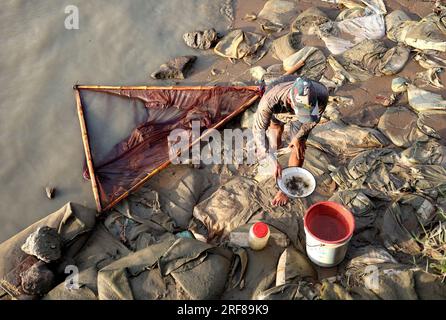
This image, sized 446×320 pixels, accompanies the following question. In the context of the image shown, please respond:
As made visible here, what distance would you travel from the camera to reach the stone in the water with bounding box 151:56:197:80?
5.14m

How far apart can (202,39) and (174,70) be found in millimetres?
660

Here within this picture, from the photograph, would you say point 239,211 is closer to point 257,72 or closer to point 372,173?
point 372,173

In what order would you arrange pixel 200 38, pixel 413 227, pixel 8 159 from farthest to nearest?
1. pixel 200 38
2. pixel 8 159
3. pixel 413 227

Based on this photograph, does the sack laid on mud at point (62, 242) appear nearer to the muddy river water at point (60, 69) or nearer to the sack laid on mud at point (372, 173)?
the muddy river water at point (60, 69)

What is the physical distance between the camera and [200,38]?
5.47 meters

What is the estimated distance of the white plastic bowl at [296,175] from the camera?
3.68 m

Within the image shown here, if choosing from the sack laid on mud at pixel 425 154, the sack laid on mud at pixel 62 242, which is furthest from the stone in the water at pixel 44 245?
the sack laid on mud at pixel 425 154

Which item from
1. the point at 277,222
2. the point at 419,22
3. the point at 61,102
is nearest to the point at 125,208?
the point at 277,222

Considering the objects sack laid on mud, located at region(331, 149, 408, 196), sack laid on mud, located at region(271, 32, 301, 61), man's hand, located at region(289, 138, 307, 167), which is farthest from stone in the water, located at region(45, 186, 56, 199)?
sack laid on mud, located at region(271, 32, 301, 61)

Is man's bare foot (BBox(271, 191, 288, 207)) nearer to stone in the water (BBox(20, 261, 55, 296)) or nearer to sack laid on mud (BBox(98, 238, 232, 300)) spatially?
sack laid on mud (BBox(98, 238, 232, 300))

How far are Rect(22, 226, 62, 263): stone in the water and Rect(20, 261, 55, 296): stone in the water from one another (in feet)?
0.28
